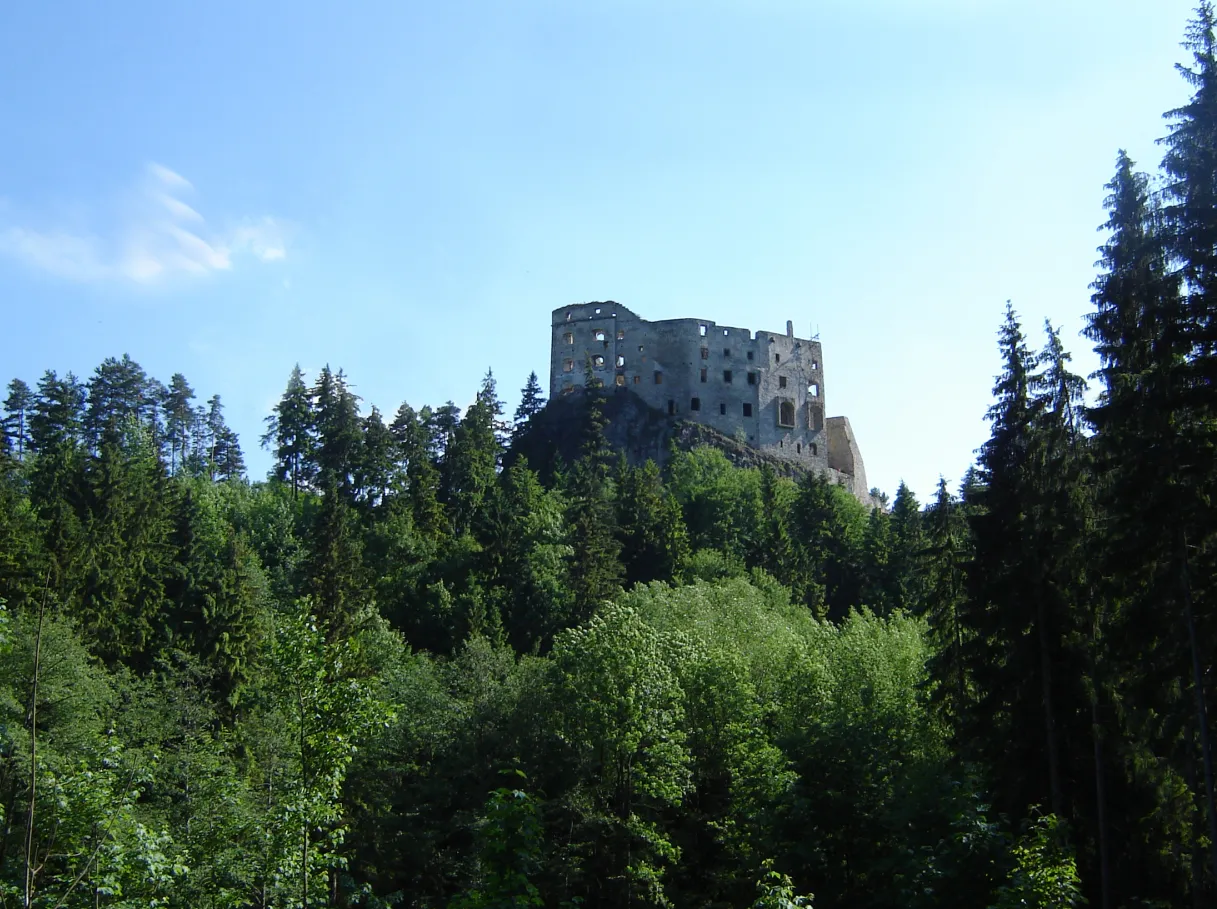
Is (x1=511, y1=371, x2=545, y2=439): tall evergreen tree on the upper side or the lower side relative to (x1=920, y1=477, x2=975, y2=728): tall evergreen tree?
upper

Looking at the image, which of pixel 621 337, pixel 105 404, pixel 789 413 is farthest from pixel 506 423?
Result: pixel 105 404

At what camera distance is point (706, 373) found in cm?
9306

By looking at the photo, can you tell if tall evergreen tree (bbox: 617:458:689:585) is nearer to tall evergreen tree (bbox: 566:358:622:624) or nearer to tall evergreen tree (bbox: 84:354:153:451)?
tall evergreen tree (bbox: 566:358:622:624)

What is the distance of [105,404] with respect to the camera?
307 ft

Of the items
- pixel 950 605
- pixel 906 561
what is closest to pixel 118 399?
pixel 906 561

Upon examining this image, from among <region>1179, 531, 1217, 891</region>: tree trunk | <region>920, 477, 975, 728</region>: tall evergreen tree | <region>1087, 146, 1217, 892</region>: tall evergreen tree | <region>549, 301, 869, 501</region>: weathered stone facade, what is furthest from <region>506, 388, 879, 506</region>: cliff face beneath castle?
<region>1179, 531, 1217, 891</region>: tree trunk

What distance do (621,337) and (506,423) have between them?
1193 cm

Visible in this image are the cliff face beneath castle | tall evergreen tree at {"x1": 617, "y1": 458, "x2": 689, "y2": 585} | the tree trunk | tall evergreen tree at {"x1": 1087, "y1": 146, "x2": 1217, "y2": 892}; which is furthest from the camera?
the cliff face beneath castle

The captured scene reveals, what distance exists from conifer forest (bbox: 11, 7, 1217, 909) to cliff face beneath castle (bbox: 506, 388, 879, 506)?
21.7 meters

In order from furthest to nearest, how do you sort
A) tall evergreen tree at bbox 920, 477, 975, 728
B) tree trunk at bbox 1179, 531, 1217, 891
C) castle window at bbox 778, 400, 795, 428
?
castle window at bbox 778, 400, 795, 428
tall evergreen tree at bbox 920, 477, 975, 728
tree trunk at bbox 1179, 531, 1217, 891

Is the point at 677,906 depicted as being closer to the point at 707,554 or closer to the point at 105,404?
the point at 707,554

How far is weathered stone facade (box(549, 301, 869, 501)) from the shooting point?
92.1 meters

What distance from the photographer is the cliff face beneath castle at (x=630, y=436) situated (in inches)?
3383

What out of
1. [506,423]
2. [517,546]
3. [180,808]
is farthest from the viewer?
[506,423]
